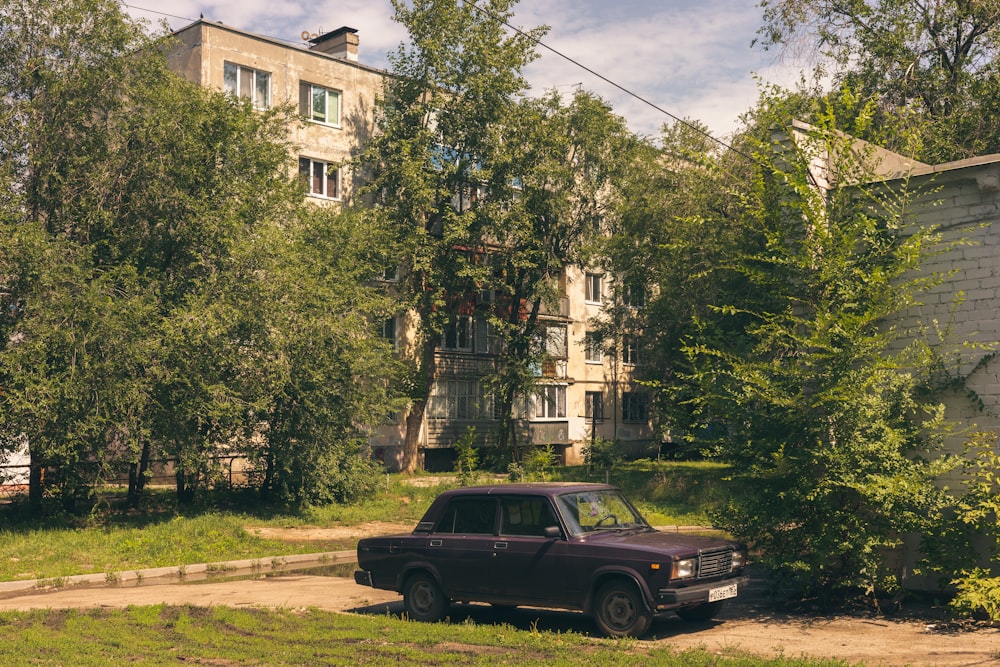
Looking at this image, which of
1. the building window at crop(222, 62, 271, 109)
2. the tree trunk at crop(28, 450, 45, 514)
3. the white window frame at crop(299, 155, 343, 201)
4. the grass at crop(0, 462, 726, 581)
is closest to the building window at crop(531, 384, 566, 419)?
the white window frame at crop(299, 155, 343, 201)

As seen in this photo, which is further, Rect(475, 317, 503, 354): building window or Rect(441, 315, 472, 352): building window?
Rect(475, 317, 503, 354): building window

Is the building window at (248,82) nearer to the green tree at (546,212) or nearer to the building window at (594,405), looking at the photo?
the green tree at (546,212)

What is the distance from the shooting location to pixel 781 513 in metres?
13.4

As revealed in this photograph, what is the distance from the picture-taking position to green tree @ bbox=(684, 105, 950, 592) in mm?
12812

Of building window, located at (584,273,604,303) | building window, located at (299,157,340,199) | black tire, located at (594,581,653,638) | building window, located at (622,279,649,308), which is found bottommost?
black tire, located at (594,581,653,638)

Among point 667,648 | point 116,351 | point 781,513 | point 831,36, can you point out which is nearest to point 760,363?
point 781,513

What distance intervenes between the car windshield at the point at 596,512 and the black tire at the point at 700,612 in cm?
113

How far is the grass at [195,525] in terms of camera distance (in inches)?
805

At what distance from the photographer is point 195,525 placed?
24297 millimetres

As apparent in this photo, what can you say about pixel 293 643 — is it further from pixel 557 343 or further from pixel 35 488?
pixel 557 343

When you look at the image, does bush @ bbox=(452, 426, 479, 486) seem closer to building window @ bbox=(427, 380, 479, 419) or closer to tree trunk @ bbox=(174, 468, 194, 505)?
building window @ bbox=(427, 380, 479, 419)

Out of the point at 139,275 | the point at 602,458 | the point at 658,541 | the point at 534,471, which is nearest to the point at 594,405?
the point at 602,458

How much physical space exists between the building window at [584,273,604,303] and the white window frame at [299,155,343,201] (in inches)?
702

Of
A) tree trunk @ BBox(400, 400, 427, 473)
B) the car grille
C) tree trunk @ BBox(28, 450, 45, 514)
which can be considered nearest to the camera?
the car grille
